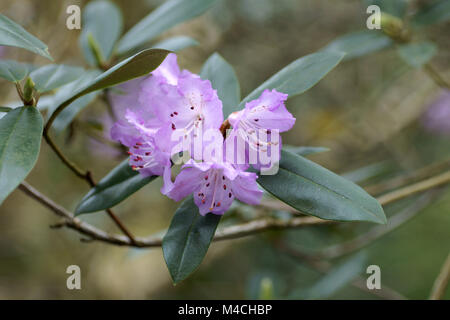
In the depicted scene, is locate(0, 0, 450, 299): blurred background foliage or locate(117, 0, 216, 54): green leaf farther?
locate(0, 0, 450, 299): blurred background foliage

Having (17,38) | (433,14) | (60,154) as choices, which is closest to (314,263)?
(433,14)

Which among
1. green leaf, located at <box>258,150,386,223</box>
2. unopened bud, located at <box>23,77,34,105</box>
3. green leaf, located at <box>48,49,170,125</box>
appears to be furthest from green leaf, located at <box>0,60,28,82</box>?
green leaf, located at <box>258,150,386,223</box>

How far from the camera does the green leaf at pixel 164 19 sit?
3.59 feet

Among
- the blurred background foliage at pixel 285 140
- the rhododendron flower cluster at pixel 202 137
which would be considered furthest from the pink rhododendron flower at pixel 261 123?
the blurred background foliage at pixel 285 140

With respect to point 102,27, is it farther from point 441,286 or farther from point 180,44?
point 441,286

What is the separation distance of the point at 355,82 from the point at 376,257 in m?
1.08

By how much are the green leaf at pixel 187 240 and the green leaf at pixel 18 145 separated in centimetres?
27

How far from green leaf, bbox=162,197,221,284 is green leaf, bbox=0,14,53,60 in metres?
0.36

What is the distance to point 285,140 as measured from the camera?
2986 millimetres

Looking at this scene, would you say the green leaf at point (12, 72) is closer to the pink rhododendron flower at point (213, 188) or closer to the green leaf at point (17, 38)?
the green leaf at point (17, 38)

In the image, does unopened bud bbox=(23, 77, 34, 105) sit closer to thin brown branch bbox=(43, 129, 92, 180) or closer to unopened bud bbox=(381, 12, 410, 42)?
thin brown branch bbox=(43, 129, 92, 180)

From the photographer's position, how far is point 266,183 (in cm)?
77

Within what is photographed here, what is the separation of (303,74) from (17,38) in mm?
492

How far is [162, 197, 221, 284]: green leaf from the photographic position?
751mm
